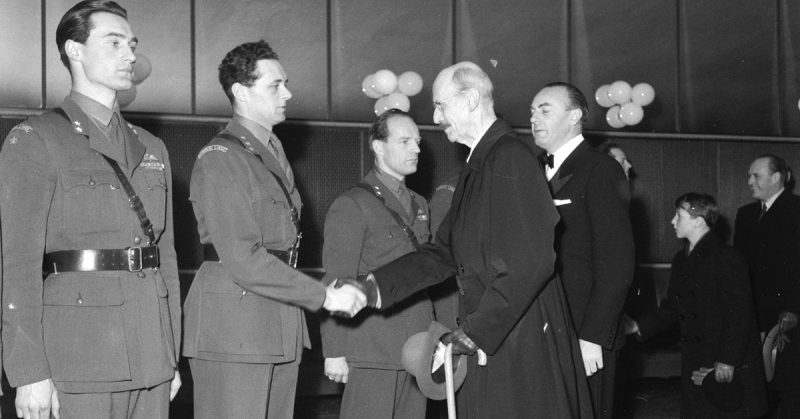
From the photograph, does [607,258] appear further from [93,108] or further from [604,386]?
[93,108]

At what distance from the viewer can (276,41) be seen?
737cm

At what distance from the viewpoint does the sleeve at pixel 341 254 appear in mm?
3779

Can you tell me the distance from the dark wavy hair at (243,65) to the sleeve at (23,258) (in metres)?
0.93

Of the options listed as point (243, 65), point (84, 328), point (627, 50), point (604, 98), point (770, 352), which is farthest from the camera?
point (627, 50)

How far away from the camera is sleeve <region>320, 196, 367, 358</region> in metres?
3.78

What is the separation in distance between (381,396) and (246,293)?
891 mm

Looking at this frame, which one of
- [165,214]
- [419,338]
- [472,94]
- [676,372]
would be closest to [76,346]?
[165,214]

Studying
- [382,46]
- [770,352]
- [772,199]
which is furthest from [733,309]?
[382,46]

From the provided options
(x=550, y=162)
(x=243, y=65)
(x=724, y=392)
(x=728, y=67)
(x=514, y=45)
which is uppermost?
(x=514, y=45)

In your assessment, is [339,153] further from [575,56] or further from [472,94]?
[472,94]

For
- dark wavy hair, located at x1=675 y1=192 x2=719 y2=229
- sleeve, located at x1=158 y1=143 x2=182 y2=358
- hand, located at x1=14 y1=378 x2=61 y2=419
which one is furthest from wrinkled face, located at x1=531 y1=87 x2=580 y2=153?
hand, located at x1=14 y1=378 x2=61 y2=419

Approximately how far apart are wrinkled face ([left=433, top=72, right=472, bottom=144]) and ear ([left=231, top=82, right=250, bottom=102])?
0.76m

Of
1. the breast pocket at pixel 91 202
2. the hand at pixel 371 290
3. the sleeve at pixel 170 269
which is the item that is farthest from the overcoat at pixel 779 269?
the breast pocket at pixel 91 202

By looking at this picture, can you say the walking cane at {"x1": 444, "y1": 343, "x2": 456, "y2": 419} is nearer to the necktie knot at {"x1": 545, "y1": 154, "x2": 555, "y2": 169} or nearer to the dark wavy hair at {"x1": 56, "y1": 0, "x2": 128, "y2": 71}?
the necktie knot at {"x1": 545, "y1": 154, "x2": 555, "y2": 169}
